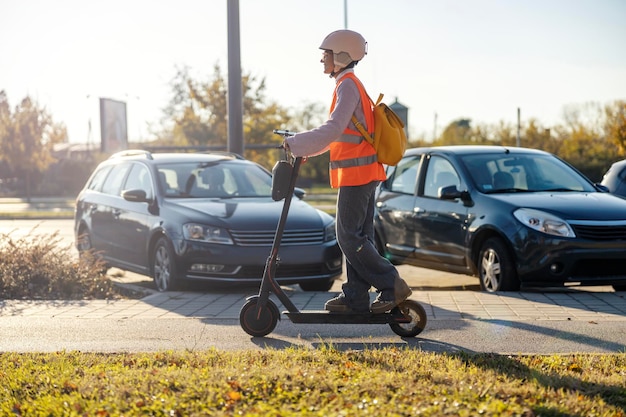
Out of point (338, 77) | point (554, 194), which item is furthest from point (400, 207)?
point (338, 77)

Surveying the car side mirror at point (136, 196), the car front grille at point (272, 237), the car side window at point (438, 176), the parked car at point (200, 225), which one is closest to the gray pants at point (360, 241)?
the parked car at point (200, 225)

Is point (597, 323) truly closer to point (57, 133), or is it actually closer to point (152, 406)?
point (152, 406)

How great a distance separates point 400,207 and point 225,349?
5266 millimetres

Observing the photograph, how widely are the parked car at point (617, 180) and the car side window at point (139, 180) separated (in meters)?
5.36

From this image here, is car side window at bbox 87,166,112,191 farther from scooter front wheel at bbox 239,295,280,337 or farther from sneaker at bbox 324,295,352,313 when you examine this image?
sneaker at bbox 324,295,352,313

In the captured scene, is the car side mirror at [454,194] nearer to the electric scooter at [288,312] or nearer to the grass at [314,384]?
the electric scooter at [288,312]

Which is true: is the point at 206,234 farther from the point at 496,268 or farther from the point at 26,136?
the point at 26,136

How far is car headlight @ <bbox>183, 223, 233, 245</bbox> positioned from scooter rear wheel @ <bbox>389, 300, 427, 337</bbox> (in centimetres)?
332

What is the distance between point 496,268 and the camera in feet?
→ 32.0

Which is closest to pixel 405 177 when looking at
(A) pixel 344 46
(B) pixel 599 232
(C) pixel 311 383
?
(B) pixel 599 232

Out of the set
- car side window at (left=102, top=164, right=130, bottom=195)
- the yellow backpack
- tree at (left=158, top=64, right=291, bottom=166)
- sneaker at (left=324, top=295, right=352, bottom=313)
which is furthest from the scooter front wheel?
tree at (left=158, top=64, right=291, bottom=166)

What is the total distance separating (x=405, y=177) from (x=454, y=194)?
1444mm

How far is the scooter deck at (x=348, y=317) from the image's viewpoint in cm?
663

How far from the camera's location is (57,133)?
5712 cm
